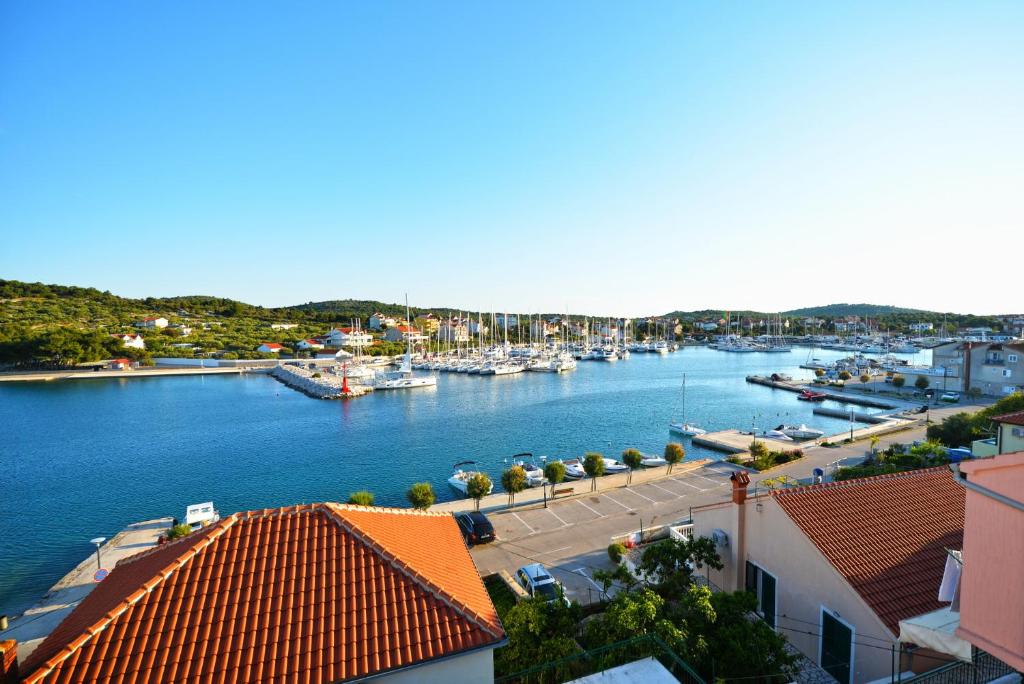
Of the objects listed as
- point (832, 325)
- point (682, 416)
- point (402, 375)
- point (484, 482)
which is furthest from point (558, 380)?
point (832, 325)

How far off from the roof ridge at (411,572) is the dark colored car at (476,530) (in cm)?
→ 922

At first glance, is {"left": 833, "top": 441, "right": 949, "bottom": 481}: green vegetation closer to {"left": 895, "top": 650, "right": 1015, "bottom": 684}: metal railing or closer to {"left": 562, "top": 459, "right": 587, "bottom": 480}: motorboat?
{"left": 895, "top": 650, "right": 1015, "bottom": 684}: metal railing

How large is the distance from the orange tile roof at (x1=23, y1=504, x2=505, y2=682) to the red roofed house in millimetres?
5406

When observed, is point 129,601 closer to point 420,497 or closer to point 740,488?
point 740,488

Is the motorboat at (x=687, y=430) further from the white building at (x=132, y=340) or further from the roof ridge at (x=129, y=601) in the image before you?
the white building at (x=132, y=340)

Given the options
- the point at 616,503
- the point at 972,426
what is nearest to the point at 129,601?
the point at 616,503

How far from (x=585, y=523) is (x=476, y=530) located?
3.78 metres

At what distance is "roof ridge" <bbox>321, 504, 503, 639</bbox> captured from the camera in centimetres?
514

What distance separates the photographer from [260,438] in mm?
35469

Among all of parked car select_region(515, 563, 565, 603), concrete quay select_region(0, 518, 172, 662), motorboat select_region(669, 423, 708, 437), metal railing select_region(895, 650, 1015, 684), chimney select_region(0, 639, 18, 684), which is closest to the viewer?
chimney select_region(0, 639, 18, 684)

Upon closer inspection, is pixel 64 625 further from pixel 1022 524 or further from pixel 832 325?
pixel 832 325

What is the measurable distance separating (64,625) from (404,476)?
21.3 m

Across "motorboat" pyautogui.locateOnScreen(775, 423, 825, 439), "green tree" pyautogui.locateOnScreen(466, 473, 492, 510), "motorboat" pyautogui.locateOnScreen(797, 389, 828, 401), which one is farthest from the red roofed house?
"motorboat" pyautogui.locateOnScreen(797, 389, 828, 401)

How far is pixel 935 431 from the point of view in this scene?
921 inches
